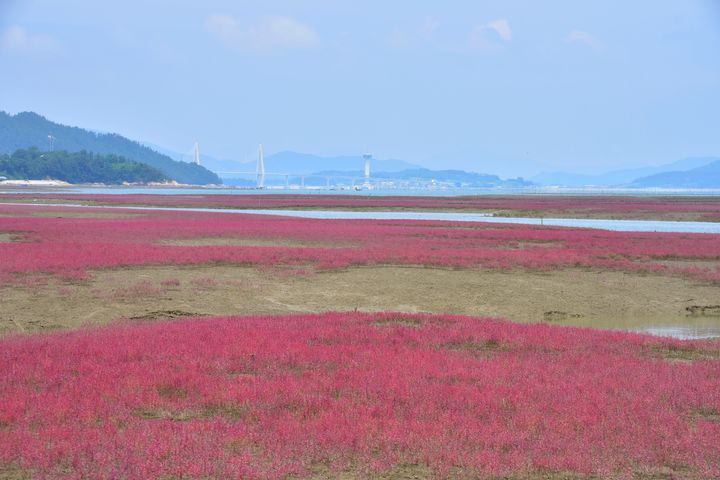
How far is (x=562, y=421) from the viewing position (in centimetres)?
1041

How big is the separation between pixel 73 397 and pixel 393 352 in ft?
20.2

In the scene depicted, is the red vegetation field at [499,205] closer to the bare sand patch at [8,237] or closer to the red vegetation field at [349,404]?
the bare sand patch at [8,237]

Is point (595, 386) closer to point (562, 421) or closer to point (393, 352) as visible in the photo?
point (562, 421)

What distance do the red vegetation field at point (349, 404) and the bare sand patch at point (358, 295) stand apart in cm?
424

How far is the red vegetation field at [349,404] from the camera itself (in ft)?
29.5

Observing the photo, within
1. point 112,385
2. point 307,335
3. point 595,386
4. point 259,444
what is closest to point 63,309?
point 307,335

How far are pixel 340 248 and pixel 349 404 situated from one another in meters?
26.0

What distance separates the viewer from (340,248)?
37.0 m

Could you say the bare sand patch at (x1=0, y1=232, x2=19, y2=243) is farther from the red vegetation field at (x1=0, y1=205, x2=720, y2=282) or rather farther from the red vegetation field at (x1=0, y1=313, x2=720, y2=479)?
the red vegetation field at (x1=0, y1=313, x2=720, y2=479)

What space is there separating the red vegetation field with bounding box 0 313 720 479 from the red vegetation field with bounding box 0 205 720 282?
1283cm

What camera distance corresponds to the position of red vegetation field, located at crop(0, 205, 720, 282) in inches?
1171

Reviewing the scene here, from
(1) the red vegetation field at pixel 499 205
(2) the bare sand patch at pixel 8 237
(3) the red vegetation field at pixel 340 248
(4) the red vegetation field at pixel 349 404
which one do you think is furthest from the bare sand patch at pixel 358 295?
(1) the red vegetation field at pixel 499 205

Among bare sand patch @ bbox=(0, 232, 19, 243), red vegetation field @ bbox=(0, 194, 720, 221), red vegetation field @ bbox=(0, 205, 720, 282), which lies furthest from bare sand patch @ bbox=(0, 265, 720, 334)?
red vegetation field @ bbox=(0, 194, 720, 221)

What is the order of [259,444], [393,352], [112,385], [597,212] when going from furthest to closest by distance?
[597,212], [393,352], [112,385], [259,444]
